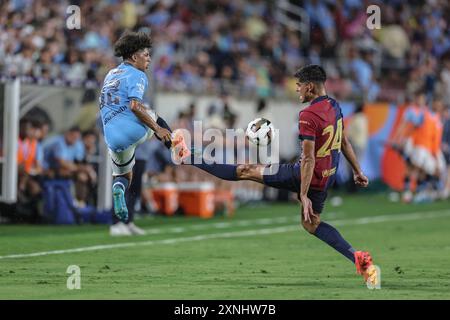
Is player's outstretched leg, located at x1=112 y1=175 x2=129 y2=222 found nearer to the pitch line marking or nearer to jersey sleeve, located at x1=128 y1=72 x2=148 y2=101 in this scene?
jersey sleeve, located at x1=128 y1=72 x2=148 y2=101

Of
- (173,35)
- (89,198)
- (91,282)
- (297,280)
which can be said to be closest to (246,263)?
(297,280)

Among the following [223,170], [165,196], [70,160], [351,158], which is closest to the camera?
[351,158]

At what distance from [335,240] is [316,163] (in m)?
0.79

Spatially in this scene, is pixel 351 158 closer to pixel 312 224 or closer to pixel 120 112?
pixel 312 224

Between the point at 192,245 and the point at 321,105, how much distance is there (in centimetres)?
531

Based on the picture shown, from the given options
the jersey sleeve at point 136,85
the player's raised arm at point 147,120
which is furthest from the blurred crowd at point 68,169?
the player's raised arm at point 147,120

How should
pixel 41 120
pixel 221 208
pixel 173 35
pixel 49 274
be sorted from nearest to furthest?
1. pixel 49 274
2. pixel 41 120
3. pixel 221 208
4. pixel 173 35

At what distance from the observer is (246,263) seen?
13703 mm

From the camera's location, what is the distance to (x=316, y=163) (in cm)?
1143

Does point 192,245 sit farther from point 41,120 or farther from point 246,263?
point 41,120

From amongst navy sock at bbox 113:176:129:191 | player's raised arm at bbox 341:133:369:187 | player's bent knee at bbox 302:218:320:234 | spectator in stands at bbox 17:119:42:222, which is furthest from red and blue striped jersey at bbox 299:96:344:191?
spectator in stands at bbox 17:119:42:222

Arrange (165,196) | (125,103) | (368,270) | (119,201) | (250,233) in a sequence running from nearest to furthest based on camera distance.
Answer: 1. (368,270)
2. (125,103)
3. (119,201)
4. (250,233)
5. (165,196)

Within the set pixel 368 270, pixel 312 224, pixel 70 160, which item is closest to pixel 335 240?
pixel 312 224

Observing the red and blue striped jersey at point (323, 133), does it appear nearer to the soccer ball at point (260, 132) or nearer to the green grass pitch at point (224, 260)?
the soccer ball at point (260, 132)
